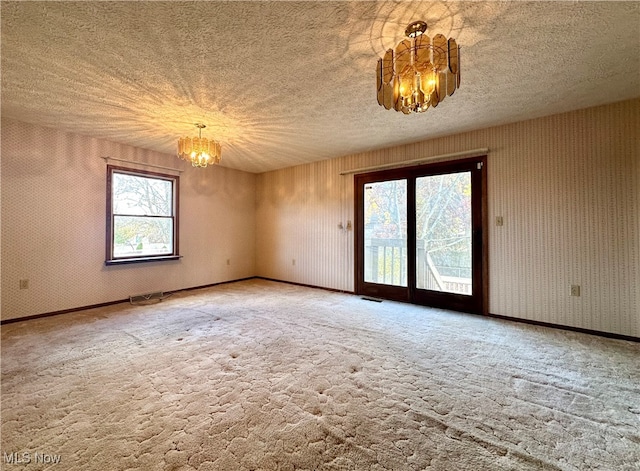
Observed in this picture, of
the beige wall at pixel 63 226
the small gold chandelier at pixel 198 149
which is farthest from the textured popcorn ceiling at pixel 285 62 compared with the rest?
the beige wall at pixel 63 226

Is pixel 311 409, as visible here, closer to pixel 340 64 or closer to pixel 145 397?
pixel 145 397

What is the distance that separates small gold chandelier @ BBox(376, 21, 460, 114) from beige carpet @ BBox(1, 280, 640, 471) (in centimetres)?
215

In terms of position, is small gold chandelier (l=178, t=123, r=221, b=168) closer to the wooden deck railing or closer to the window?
the window

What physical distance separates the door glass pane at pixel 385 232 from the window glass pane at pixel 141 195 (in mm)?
3684

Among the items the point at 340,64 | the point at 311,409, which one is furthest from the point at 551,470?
the point at 340,64

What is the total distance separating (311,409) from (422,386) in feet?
2.87

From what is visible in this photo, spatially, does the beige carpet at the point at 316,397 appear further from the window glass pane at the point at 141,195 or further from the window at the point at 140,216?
the window glass pane at the point at 141,195

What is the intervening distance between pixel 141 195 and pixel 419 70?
478 cm

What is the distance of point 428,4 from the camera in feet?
5.62

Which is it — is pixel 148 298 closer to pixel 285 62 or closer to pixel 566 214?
pixel 285 62

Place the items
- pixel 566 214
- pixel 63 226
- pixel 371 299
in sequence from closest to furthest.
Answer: pixel 566 214, pixel 63 226, pixel 371 299

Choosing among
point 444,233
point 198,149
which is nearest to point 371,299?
point 444,233

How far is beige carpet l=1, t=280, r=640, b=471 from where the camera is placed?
4.77 ft

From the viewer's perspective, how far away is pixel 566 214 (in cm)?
329
